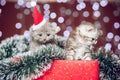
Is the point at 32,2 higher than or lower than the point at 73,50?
higher

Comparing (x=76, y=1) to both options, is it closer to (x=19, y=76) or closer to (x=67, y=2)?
(x=67, y=2)

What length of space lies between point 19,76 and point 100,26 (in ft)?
1.61

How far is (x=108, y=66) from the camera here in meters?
1.17

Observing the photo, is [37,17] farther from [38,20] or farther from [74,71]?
[74,71]

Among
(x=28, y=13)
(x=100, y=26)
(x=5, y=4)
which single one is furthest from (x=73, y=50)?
(x=5, y=4)

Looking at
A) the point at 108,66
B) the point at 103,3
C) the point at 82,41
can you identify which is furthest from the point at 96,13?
the point at 108,66

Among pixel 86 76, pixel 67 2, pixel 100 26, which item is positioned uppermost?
pixel 67 2

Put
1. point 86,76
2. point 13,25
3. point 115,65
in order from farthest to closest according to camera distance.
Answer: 1. point 13,25
2. point 115,65
3. point 86,76

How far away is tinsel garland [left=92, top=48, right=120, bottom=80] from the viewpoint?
1167mm

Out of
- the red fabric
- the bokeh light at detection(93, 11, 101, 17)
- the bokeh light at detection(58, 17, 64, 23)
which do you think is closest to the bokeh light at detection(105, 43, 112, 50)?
the bokeh light at detection(93, 11, 101, 17)

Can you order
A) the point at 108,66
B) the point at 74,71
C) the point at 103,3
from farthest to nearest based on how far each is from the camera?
the point at 103,3 → the point at 108,66 → the point at 74,71

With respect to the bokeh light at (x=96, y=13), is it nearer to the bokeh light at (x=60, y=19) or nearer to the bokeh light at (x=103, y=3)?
the bokeh light at (x=103, y=3)

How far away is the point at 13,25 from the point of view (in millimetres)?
1286

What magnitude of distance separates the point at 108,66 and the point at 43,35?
13.6 inches
